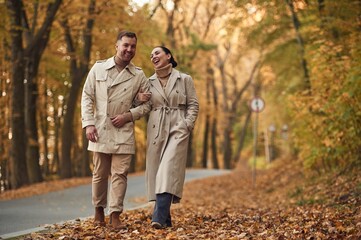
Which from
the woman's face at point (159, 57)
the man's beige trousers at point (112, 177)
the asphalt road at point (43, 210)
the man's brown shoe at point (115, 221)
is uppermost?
the woman's face at point (159, 57)

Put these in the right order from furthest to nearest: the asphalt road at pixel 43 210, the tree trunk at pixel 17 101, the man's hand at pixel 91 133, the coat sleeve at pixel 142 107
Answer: the tree trunk at pixel 17 101 → the asphalt road at pixel 43 210 → the coat sleeve at pixel 142 107 → the man's hand at pixel 91 133

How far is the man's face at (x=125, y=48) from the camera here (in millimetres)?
7453

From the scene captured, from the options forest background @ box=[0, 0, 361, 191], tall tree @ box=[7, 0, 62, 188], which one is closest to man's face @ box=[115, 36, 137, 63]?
forest background @ box=[0, 0, 361, 191]

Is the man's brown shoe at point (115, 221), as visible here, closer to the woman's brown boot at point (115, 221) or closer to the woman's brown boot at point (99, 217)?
the woman's brown boot at point (115, 221)

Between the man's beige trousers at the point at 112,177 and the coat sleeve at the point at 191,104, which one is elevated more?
the coat sleeve at the point at 191,104

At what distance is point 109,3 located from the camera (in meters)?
22.0

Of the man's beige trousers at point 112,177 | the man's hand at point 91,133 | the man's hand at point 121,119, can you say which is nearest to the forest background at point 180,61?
the man's hand at point 121,119

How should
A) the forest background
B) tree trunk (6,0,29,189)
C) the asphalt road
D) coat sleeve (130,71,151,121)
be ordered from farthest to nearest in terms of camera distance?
1. tree trunk (6,0,29,189)
2. the forest background
3. the asphalt road
4. coat sleeve (130,71,151,121)

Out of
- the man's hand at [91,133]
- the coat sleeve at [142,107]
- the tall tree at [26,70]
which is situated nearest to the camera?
the man's hand at [91,133]

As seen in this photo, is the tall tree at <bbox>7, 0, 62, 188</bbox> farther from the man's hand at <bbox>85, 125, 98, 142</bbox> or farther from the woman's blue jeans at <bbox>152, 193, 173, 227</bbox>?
the woman's blue jeans at <bbox>152, 193, 173, 227</bbox>

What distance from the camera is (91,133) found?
7.26 m

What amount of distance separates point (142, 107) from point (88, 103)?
67 centimetres

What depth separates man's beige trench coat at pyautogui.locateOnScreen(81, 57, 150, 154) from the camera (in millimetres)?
7359

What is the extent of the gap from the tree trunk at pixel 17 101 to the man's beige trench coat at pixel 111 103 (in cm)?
1049
